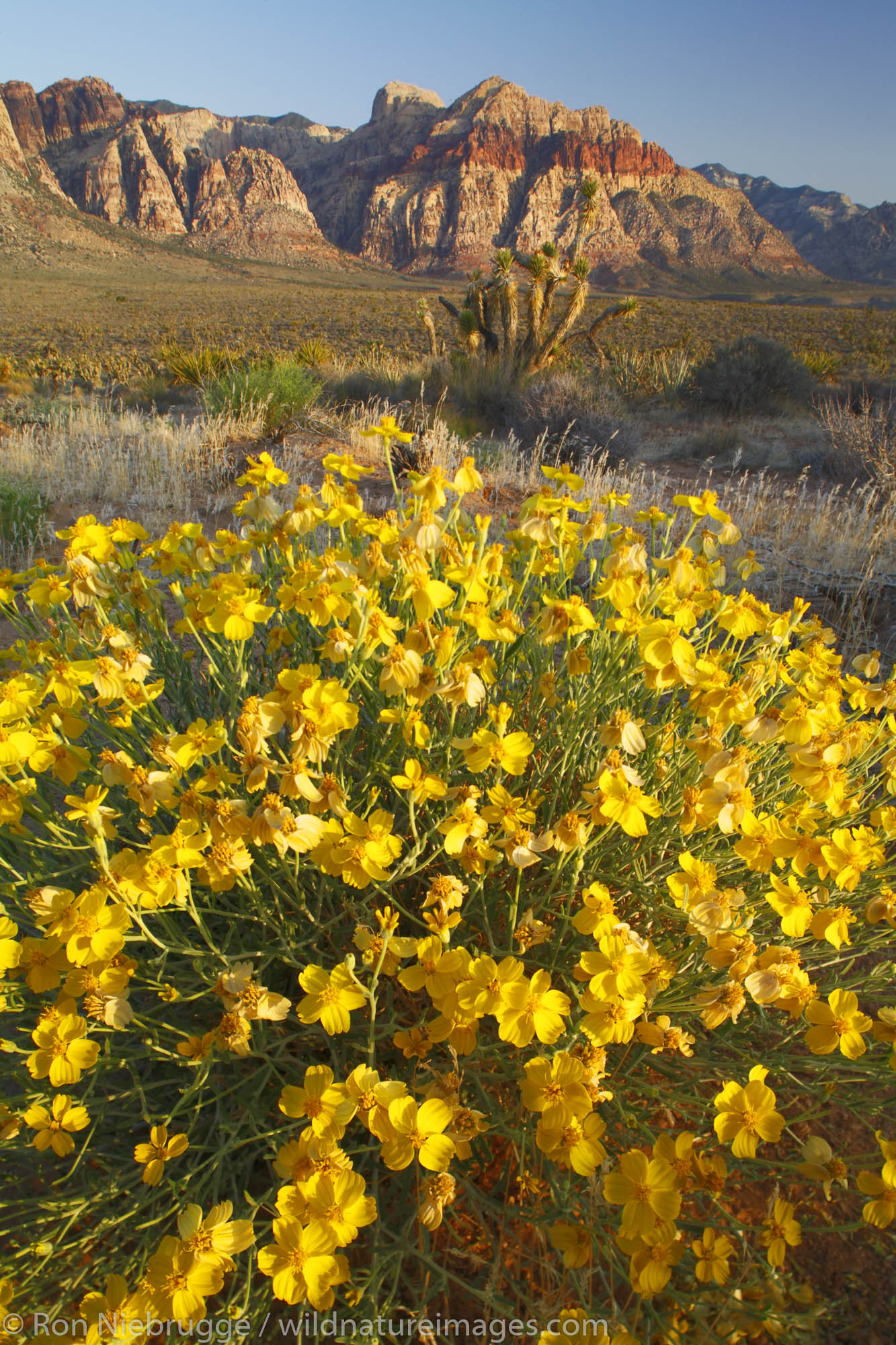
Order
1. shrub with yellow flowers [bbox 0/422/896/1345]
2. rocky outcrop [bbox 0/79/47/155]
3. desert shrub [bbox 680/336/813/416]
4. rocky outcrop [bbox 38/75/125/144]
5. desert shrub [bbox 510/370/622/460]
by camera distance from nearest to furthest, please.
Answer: shrub with yellow flowers [bbox 0/422/896/1345]
desert shrub [bbox 510/370/622/460]
desert shrub [bbox 680/336/813/416]
rocky outcrop [bbox 0/79/47/155]
rocky outcrop [bbox 38/75/125/144]

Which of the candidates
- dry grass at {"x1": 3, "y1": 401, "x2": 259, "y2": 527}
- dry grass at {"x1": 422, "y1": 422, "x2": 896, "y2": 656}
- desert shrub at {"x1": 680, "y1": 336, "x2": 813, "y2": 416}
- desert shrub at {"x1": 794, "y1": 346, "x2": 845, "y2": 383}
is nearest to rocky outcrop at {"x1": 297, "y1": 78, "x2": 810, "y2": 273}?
desert shrub at {"x1": 794, "y1": 346, "x2": 845, "y2": 383}

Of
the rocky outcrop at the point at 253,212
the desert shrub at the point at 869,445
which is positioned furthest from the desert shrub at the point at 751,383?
the rocky outcrop at the point at 253,212

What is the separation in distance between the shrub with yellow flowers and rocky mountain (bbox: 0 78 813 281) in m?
77.2

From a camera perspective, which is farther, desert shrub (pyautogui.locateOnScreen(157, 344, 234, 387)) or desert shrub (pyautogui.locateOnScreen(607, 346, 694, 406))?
desert shrub (pyautogui.locateOnScreen(607, 346, 694, 406))

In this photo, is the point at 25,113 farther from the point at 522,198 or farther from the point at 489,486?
the point at 489,486

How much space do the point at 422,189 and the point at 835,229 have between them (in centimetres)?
5404

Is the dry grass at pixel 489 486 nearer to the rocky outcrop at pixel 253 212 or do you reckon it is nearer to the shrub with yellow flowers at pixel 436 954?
the shrub with yellow flowers at pixel 436 954

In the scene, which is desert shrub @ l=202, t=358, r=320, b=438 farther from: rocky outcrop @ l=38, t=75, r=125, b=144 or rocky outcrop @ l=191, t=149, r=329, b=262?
rocky outcrop @ l=38, t=75, r=125, b=144

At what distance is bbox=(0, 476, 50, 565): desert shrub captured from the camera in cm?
529

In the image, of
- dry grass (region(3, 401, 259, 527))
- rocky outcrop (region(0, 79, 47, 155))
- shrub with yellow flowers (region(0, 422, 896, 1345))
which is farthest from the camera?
rocky outcrop (region(0, 79, 47, 155))

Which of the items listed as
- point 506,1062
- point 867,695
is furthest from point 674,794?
point 506,1062

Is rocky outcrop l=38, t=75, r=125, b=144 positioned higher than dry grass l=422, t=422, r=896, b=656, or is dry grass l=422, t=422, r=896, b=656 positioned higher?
rocky outcrop l=38, t=75, r=125, b=144

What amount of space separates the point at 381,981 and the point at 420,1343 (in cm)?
64

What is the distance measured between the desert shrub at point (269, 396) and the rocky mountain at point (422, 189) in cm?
6927
